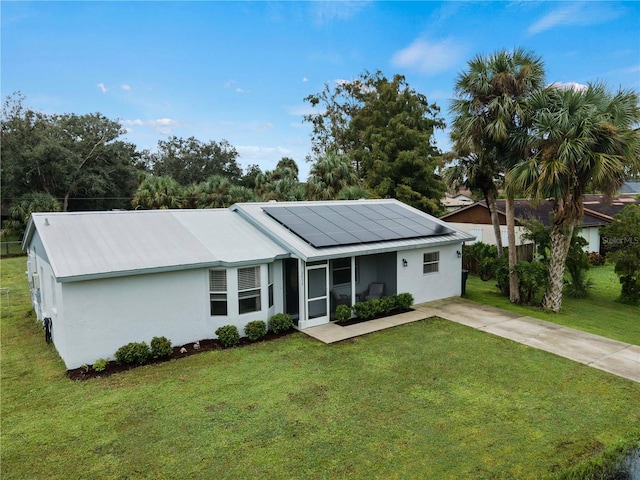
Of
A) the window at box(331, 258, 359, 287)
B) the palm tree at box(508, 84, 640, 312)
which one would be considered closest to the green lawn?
the window at box(331, 258, 359, 287)

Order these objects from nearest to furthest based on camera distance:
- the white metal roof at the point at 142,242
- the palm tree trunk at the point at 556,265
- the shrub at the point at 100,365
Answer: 1. the shrub at the point at 100,365
2. the white metal roof at the point at 142,242
3. the palm tree trunk at the point at 556,265

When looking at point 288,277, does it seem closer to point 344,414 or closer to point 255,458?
point 344,414

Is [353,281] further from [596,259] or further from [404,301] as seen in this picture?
[596,259]

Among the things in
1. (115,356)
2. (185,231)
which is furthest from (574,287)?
(115,356)

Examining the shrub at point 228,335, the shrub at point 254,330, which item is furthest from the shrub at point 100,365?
the shrub at point 254,330

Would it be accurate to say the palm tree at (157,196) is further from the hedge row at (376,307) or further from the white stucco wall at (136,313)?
the hedge row at (376,307)

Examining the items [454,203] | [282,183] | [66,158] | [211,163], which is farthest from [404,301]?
[454,203]
